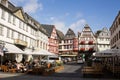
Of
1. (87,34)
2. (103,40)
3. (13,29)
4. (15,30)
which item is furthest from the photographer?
(103,40)

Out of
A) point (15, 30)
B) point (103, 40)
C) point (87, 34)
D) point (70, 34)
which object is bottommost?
point (15, 30)

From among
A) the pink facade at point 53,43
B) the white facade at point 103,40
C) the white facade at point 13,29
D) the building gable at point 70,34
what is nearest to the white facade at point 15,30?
the white facade at point 13,29

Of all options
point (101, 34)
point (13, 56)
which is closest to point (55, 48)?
point (101, 34)

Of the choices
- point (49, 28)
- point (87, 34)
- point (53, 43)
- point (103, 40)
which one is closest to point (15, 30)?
point (49, 28)

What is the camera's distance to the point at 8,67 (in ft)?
95.0

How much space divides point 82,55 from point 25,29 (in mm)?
46039

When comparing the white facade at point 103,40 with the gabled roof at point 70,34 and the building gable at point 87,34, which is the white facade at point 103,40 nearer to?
the building gable at point 87,34

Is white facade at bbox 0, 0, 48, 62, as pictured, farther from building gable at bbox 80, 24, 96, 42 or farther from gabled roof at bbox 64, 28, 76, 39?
gabled roof at bbox 64, 28, 76, 39

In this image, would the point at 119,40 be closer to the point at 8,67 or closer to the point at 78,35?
the point at 8,67

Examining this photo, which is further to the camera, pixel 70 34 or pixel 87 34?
pixel 70 34

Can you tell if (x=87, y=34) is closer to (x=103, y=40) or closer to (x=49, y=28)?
(x=103, y=40)

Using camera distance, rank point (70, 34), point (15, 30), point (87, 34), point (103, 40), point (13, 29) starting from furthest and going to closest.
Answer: point (70, 34)
point (103, 40)
point (87, 34)
point (15, 30)
point (13, 29)

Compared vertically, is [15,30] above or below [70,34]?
below

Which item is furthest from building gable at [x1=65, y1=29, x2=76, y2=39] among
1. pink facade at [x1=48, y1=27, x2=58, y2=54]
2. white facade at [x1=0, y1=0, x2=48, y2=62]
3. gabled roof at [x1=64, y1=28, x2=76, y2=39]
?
white facade at [x1=0, y1=0, x2=48, y2=62]
